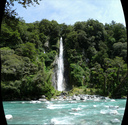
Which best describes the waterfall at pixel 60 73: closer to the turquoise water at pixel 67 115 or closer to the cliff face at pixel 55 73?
the cliff face at pixel 55 73

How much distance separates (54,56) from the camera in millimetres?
24578

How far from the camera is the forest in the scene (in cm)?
1341

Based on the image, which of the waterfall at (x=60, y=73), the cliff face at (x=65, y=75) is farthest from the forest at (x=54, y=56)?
the waterfall at (x=60, y=73)

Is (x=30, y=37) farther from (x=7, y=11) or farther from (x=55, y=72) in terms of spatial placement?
(x=7, y=11)

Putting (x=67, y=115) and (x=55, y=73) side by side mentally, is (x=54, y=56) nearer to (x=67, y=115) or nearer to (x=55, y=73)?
(x=55, y=73)

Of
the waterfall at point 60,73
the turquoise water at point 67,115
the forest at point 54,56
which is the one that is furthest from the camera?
the waterfall at point 60,73

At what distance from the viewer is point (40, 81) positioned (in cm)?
1380

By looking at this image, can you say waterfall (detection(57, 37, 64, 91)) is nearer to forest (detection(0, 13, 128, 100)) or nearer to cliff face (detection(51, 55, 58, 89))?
cliff face (detection(51, 55, 58, 89))

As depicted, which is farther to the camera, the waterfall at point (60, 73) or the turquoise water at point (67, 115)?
the waterfall at point (60, 73)

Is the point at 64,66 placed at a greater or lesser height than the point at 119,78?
greater

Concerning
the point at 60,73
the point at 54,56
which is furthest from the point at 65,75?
the point at 54,56

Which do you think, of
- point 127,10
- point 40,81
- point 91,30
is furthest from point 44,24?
point 127,10

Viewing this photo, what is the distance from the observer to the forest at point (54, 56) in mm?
13414

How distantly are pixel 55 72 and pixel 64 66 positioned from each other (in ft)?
7.61
